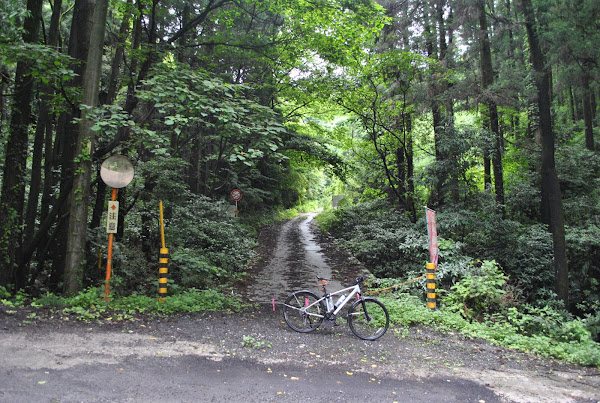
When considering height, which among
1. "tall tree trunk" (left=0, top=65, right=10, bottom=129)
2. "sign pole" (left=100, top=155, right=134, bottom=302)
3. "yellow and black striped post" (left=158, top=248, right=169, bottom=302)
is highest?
"tall tree trunk" (left=0, top=65, right=10, bottom=129)

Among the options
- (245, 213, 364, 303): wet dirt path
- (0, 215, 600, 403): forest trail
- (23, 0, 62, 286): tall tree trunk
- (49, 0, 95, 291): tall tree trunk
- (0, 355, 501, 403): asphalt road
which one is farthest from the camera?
(245, 213, 364, 303): wet dirt path

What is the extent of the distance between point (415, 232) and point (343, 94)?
19.1 ft

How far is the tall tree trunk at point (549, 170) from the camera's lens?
398 inches

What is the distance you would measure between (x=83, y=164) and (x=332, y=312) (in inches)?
205

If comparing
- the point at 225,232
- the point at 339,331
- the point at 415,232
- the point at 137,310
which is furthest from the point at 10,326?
the point at 415,232

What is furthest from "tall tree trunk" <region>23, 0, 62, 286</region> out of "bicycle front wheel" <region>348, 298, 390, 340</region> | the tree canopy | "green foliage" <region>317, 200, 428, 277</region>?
"green foliage" <region>317, 200, 428, 277</region>

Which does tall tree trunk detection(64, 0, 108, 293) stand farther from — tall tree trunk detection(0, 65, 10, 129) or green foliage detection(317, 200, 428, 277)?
green foliage detection(317, 200, 428, 277)

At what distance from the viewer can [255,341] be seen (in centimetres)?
564

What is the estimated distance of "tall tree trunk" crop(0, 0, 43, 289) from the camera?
286 inches

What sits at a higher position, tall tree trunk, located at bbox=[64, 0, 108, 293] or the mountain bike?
tall tree trunk, located at bbox=[64, 0, 108, 293]

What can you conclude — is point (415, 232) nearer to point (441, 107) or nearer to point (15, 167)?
point (441, 107)

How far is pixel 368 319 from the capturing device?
6.57 metres

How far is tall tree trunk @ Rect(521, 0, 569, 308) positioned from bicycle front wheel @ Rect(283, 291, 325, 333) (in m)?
7.50

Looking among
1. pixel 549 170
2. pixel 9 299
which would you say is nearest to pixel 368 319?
pixel 9 299
